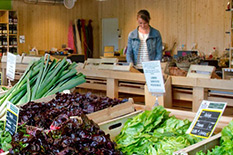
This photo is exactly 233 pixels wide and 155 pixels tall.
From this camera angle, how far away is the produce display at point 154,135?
1670 mm

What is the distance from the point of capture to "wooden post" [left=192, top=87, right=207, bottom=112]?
141 inches

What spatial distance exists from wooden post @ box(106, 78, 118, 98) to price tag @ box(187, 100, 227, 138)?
2.60 metres

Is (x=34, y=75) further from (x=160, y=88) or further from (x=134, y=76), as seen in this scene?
(x=134, y=76)

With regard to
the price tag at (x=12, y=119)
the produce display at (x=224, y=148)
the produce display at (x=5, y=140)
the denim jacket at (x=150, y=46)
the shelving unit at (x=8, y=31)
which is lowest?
the produce display at (x=5, y=140)

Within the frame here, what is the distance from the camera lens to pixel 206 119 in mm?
1792

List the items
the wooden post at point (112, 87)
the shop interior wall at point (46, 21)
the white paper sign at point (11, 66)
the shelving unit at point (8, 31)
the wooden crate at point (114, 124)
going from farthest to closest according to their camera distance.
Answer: the shop interior wall at point (46, 21), the shelving unit at point (8, 31), the wooden post at point (112, 87), the white paper sign at point (11, 66), the wooden crate at point (114, 124)

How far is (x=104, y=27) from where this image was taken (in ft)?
44.9

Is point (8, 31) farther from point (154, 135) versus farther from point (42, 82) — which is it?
point (154, 135)

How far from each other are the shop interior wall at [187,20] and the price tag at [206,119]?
8.74 m

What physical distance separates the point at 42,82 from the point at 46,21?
33.2ft

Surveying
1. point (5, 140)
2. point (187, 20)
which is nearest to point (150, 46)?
point (5, 140)

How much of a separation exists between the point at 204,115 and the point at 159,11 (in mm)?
10284

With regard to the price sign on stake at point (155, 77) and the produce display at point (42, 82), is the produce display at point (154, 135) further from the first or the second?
the produce display at point (42, 82)

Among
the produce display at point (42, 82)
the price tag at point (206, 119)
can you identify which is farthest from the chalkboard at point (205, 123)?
the produce display at point (42, 82)
